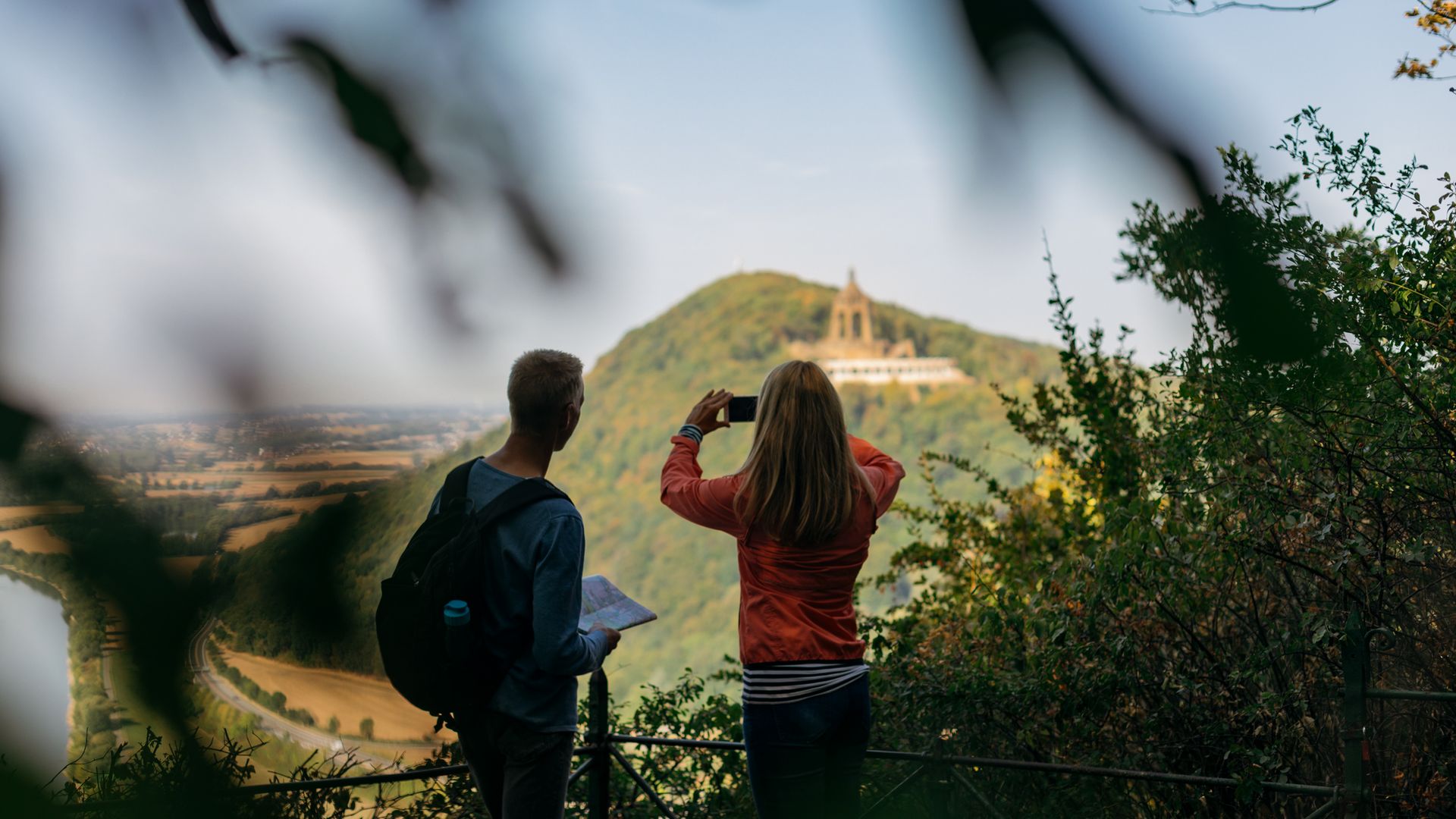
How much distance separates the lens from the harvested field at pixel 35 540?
15.6 inches

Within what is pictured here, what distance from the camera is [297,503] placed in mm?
466

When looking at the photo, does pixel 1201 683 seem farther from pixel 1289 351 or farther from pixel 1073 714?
pixel 1289 351

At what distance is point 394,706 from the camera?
55 centimetres

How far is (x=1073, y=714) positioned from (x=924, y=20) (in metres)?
2.71

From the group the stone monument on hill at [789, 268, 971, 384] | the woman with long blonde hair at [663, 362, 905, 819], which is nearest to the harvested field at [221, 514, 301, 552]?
the stone monument on hill at [789, 268, 971, 384]

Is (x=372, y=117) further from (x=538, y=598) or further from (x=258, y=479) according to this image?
(x=538, y=598)

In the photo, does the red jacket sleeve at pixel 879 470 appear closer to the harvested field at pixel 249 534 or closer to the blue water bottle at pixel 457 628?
the blue water bottle at pixel 457 628

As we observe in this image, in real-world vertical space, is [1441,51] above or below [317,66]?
above

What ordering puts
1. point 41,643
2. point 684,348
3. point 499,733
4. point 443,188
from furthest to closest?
point 499,733 < point 684,348 < point 443,188 < point 41,643

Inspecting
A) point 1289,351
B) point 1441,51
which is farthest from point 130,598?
point 1441,51

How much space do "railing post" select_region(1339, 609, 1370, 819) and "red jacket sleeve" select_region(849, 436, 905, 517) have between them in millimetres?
956

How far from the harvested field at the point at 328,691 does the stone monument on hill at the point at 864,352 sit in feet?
1.04

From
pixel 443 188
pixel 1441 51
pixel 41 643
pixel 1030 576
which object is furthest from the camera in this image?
pixel 1030 576

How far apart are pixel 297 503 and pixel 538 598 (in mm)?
1028
